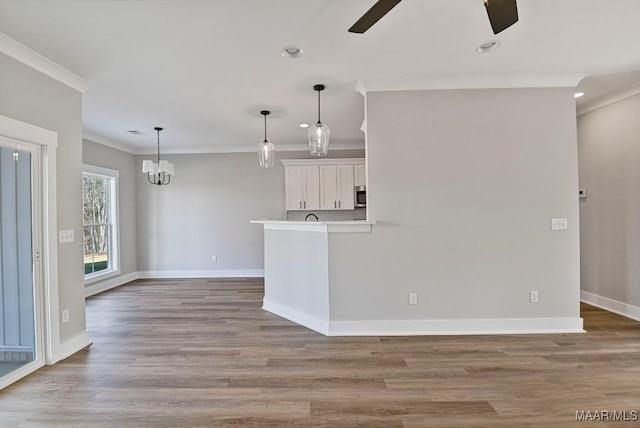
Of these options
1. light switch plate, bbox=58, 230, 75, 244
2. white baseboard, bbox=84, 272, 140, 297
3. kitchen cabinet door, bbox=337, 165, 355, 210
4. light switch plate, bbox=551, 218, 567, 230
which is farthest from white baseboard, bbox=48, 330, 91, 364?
light switch plate, bbox=551, 218, 567, 230

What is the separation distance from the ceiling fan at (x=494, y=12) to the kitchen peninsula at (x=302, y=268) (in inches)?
77.7

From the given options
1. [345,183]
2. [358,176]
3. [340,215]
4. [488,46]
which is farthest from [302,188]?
[488,46]

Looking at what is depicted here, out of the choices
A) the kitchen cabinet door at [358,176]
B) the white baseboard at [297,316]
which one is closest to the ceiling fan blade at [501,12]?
the white baseboard at [297,316]

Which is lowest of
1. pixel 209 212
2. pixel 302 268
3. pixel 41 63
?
pixel 302 268

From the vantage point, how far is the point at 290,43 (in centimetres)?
259

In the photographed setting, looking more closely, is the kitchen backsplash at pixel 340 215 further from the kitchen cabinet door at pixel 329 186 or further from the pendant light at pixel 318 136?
the pendant light at pixel 318 136

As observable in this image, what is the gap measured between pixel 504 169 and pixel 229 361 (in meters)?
3.32

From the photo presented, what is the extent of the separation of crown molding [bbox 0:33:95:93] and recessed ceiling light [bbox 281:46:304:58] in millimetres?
2030

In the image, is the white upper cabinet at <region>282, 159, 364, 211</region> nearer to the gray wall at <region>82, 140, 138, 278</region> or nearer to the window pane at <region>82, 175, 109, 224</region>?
the gray wall at <region>82, 140, 138, 278</region>

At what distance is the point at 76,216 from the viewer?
A: 3250 mm

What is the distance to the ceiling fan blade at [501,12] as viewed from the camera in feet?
5.45

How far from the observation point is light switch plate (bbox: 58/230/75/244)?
9.92ft

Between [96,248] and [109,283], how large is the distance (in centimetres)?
67

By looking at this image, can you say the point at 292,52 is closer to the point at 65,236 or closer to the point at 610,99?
the point at 65,236
